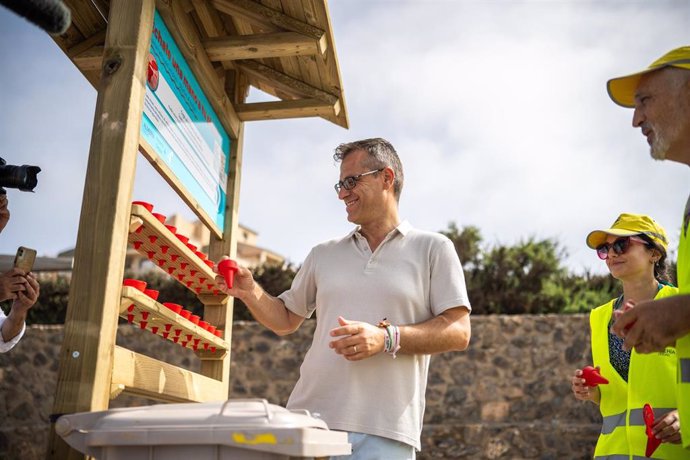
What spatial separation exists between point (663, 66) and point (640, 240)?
121cm

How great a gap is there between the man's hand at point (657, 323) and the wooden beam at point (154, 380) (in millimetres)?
1605

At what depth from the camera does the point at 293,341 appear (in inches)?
323

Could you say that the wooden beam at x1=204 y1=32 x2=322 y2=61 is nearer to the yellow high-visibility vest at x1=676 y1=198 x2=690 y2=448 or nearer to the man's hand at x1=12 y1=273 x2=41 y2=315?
the man's hand at x1=12 y1=273 x2=41 y2=315

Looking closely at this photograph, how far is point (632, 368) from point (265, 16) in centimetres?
Answer: 232

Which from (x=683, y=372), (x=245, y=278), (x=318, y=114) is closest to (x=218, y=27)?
(x=318, y=114)

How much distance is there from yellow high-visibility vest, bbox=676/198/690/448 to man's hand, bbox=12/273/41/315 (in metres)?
2.07

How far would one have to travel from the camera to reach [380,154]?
2961mm

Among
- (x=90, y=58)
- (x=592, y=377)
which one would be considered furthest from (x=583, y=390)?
(x=90, y=58)

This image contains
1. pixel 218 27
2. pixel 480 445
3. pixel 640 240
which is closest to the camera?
pixel 640 240

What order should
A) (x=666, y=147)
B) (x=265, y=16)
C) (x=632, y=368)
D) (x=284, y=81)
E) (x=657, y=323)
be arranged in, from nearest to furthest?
1. (x=657, y=323)
2. (x=666, y=147)
3. (x=632, y=368)
4. (x=265, y=16)
5. (x=284, y=81)

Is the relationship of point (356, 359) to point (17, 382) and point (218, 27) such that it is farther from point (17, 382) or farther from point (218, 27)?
point (17, 382)

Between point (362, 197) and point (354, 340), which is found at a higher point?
point (362, 197)

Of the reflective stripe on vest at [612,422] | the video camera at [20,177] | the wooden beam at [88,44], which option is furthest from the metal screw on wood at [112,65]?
the reflective stripe on vest at [612,422]

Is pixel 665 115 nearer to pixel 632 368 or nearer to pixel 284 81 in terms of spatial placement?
pixel 632 368
